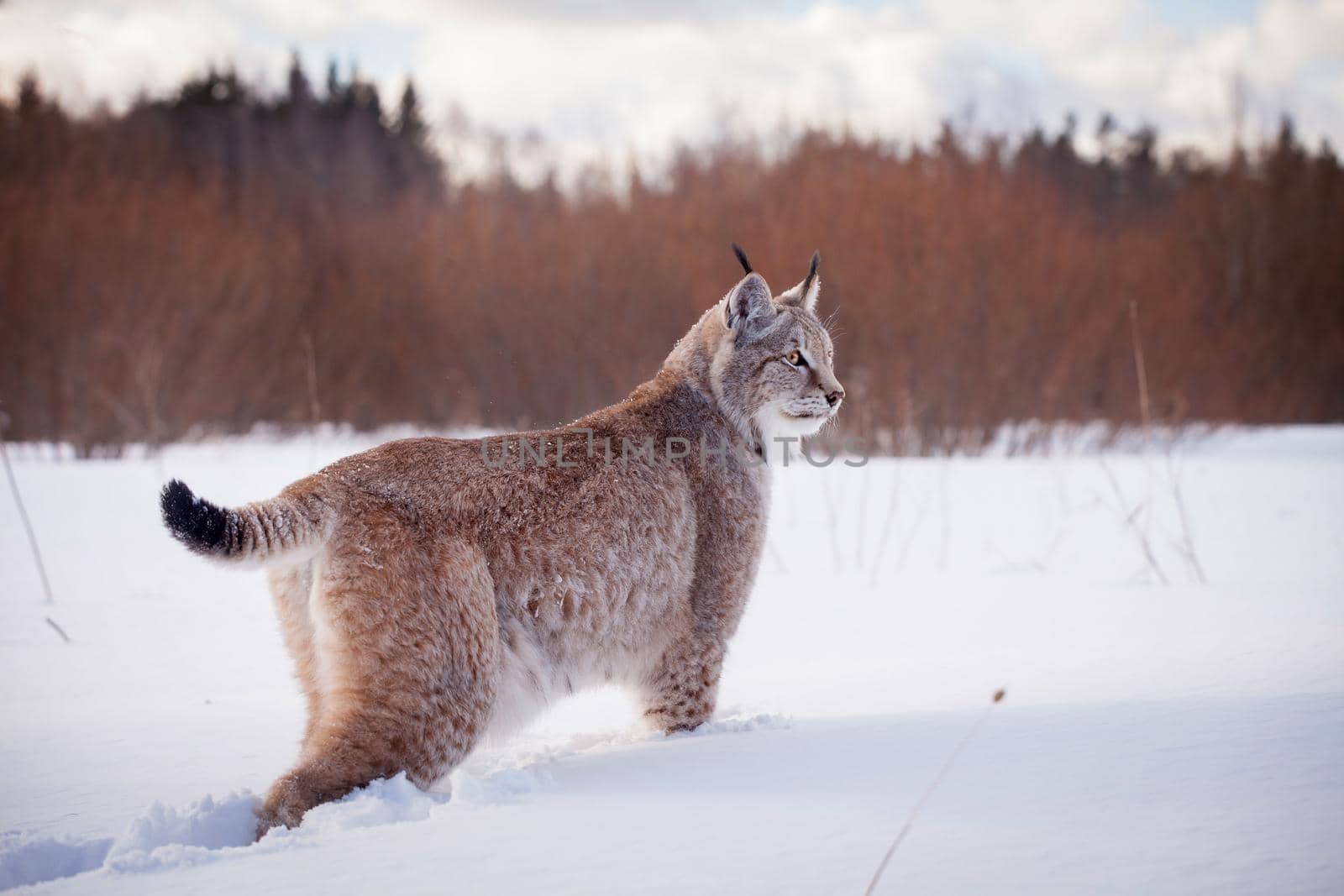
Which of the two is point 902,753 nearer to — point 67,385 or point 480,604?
point 480,604

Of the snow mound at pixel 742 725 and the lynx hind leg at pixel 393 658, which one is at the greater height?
the lynx hind leg at pixel 393 658

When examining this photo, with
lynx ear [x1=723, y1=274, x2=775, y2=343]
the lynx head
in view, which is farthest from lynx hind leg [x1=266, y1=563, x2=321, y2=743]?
lynx ear [x1=723, y1=274, x2=775, y2=343]

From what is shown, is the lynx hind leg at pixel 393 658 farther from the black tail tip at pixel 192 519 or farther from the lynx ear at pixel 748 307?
the lynx ear at pixel 748 307

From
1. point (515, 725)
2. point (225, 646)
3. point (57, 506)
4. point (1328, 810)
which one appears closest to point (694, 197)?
point (57, 506)

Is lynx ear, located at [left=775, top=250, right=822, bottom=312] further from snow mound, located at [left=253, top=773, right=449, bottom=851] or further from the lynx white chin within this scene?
snow mound, located at [left=253, top=773, right=449, bottom=851]

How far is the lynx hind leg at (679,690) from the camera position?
4.22 meters

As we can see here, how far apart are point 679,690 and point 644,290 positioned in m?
13.7

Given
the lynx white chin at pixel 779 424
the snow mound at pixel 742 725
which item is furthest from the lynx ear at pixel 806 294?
the snow mound at pixel 742 725

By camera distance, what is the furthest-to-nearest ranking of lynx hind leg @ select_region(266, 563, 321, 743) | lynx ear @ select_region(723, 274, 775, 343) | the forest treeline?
the forest treeline, lynx ear @ select_region(723, 274, 775, 343), lynx hind leg @ select_region(266, 563, 321, 743)

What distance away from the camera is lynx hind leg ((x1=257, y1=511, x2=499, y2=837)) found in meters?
3.29

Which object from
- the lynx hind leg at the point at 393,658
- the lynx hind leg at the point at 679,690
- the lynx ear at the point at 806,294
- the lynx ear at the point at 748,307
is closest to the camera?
the lynx hind leg at the point at 393,658

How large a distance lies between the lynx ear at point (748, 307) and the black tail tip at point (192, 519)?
7.74 ft

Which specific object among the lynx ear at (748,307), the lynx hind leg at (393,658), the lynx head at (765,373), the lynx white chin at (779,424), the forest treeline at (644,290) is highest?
the forest treeline at (644,290)

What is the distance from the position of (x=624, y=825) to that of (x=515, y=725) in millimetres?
1055
